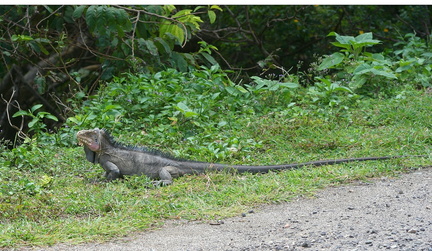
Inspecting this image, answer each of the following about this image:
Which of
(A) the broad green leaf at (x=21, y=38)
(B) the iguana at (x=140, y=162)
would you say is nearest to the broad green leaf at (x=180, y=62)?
(A) the broad green leaf at (x=21, y=38)

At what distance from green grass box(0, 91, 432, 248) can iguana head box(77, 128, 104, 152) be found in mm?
312

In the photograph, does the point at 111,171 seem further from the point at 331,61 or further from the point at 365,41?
the point at 365,41

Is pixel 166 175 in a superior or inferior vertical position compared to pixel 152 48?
inferior

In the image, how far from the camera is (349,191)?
5824 millimetres

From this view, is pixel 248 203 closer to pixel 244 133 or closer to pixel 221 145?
pixel 221 145

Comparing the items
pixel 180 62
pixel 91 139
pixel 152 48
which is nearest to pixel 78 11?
pixel 152 48

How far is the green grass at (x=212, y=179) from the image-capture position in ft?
16.6

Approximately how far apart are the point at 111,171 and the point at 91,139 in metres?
0.46

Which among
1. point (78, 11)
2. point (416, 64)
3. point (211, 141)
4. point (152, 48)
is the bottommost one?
point (211, 141)

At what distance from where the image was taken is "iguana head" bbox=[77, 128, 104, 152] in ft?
22.7

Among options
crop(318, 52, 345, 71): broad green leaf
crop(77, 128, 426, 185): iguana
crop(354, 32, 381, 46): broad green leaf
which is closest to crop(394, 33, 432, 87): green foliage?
crop(354, 32, 381, 46): broad green leaf

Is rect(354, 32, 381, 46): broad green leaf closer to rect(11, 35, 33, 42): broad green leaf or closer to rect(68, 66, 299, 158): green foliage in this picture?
rect(68, 66, 299, 158): green foliage

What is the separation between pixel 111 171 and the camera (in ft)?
22.2

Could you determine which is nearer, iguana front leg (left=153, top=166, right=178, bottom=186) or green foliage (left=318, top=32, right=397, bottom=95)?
iguana front leg (left=153, top=166, right=178, bottom=186)
